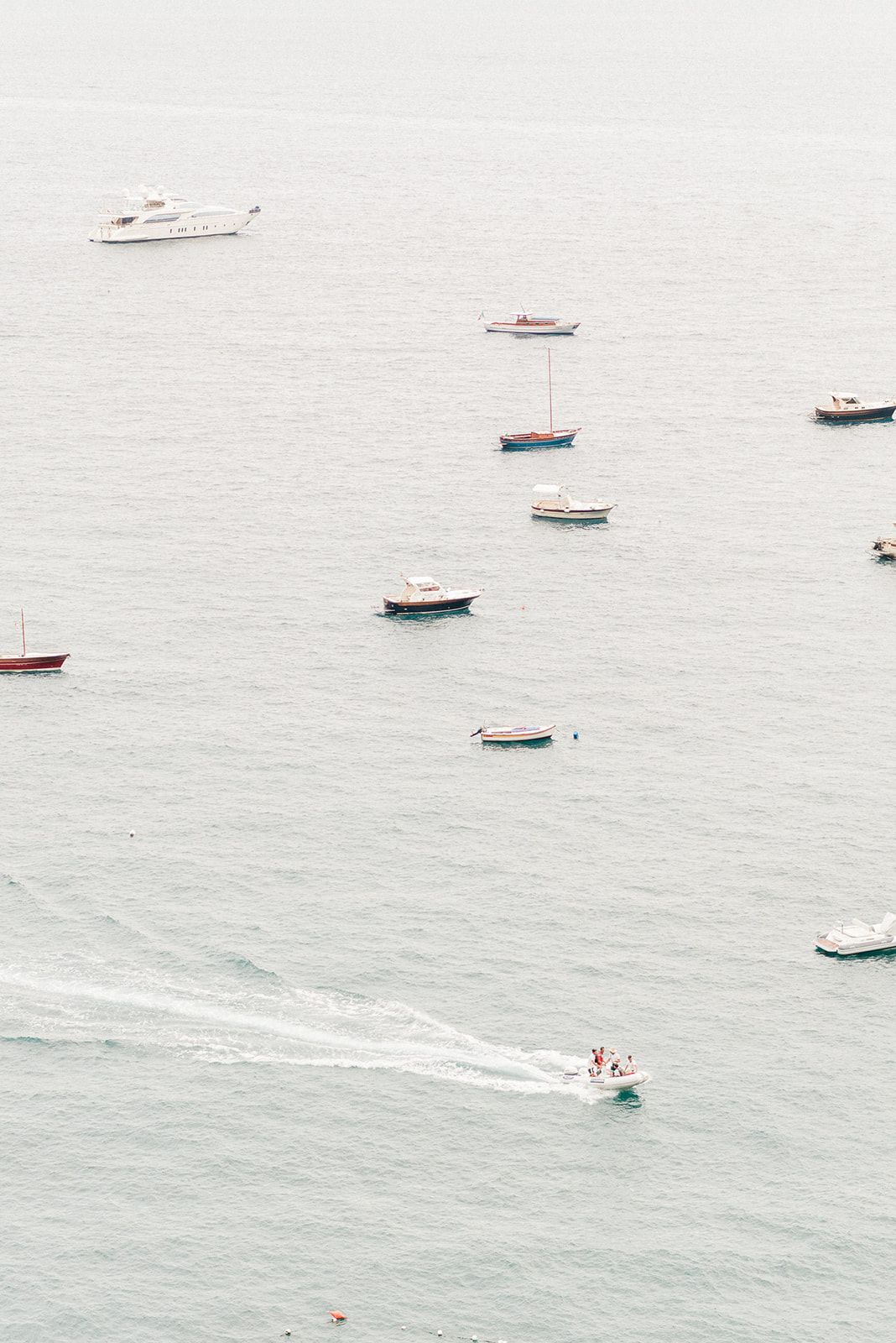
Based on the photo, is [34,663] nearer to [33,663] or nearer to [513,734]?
[33,663]

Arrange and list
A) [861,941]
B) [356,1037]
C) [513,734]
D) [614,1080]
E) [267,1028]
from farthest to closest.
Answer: [513,734] → [861,941] → [267,1028] → [356,1037] → [614,1080]

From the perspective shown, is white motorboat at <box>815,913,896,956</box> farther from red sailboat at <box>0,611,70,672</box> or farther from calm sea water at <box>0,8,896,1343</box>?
red sailboat at <box>0,611,70,672</box>

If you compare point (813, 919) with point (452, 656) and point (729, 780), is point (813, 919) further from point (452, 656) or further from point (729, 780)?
point (452, 656)

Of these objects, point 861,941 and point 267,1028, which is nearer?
point 267,1028

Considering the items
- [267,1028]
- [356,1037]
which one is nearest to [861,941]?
[356,1037]

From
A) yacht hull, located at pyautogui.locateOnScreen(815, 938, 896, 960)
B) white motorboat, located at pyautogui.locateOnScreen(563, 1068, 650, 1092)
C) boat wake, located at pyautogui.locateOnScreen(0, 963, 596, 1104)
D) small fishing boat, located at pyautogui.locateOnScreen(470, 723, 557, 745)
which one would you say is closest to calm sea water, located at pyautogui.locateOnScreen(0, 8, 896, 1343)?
boat wake, located at pyautogui.locateOnScreen(0, 963, 596, 1104)

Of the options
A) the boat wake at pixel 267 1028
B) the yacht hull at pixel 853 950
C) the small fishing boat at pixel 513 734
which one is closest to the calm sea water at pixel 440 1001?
the boat wake at pixel 267 1028
